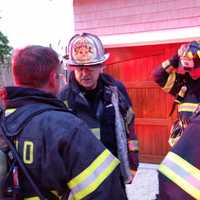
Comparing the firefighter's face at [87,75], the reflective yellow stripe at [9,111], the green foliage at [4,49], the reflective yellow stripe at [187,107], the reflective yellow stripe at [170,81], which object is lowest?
the green foliage at [4,49]

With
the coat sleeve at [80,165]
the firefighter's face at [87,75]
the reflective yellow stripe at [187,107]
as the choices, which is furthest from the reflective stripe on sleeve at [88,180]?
the reflective yellow stripe at [187,107]

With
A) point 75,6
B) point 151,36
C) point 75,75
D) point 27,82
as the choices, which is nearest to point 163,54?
point 151,36

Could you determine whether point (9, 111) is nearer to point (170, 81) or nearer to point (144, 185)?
point (170, 81)

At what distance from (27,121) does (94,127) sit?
1097mm

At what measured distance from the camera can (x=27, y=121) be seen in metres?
1.97

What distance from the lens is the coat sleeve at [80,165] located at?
1906 mm

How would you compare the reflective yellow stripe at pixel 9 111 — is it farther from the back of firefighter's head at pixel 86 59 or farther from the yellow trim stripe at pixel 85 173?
the back of firefighter's head at pixel 86 59

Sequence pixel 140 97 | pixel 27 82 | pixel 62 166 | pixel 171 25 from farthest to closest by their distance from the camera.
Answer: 1. pixel 140 97
2. pixel 171 25
3. pixel 27 82
4. pixel 62 166

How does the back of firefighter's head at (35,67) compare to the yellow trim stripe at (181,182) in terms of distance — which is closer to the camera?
the yellow trim stripe at (181,182)

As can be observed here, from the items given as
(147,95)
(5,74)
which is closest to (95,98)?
(147,95)

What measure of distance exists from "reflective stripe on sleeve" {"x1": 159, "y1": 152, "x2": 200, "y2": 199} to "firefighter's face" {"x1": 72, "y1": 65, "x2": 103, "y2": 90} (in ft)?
5.16

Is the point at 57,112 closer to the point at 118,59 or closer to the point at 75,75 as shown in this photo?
the point at 75,75

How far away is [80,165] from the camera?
6.35ft

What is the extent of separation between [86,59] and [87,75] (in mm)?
119
